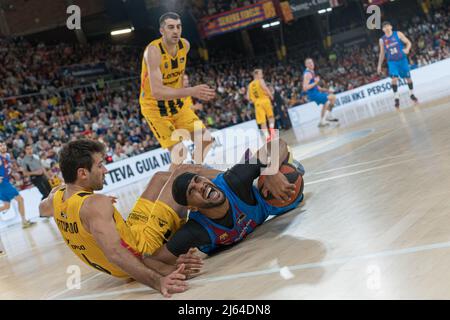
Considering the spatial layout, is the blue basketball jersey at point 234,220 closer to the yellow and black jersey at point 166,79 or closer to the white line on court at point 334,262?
the white line on court at point 334,262

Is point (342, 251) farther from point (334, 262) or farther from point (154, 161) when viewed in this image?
point (154, 161)

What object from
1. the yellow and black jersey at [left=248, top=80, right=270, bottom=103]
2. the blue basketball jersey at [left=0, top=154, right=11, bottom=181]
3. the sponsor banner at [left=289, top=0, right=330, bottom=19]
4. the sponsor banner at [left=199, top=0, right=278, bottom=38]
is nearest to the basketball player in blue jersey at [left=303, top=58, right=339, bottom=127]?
the yellow and black jersey at [left=248, top=80, right=270, bottom=103]

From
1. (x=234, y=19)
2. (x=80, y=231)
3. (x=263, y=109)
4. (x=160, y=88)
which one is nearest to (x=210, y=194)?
(x=80, y=231)

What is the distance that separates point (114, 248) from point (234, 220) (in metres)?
0.95

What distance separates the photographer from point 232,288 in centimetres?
268

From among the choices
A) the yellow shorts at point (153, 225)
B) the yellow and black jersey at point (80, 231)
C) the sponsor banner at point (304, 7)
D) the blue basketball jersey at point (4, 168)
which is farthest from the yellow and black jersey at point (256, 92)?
the sponsor banner at point (304, 7)

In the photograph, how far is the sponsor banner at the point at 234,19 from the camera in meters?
27.1

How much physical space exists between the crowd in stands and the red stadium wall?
171 cm

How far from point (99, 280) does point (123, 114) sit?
15.4 m

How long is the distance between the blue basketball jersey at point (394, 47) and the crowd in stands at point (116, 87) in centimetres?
714

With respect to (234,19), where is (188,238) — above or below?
below

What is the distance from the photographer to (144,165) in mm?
15750

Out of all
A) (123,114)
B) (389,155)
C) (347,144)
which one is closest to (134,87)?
(123,114)

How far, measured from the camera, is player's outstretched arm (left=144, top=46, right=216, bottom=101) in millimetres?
4938
